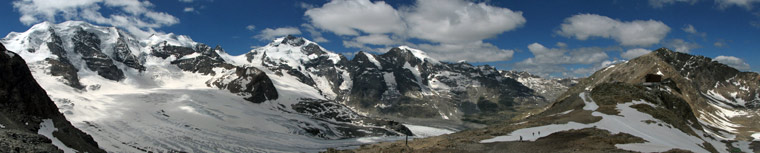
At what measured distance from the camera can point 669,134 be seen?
58.5 metres

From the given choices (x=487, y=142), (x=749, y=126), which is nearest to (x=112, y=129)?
(x=487, y=142)

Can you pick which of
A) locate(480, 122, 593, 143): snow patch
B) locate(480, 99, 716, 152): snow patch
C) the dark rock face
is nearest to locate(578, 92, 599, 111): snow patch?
locate(480, 99, 716, 152): snow patch

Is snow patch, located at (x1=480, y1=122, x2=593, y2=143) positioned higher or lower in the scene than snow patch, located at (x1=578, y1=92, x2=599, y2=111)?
lower

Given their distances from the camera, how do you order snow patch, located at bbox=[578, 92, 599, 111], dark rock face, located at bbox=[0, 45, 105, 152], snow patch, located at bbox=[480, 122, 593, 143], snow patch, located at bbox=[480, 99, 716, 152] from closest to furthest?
dark rock face, located at bbox=[0, 45, 105, 152]
snow patch, located at bbox=[480, 99, 716, 152]
snow patch, located at bbox=[480, 122, 593, 143]
snow patch, located at bbox=[578, 92, 599, 111]

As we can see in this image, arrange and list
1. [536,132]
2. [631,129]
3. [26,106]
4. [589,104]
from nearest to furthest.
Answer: [631,129] < [536,132] < [26,106] < [589,104]

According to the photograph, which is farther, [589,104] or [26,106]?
[589,104]

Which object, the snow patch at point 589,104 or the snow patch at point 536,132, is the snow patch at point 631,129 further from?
the snow patch at point 589,104

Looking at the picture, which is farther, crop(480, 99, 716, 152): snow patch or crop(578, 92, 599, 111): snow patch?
crop(578, 92, 599, 111): snow patch

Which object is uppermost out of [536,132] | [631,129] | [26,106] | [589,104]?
[589,104]

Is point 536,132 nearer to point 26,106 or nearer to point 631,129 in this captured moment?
point 631,129

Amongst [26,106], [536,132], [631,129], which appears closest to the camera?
[631,129]

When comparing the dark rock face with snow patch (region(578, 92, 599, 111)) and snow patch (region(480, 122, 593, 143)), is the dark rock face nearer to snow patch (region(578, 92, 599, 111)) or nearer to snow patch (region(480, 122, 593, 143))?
snow patch (region(480, 122, 593, 143))

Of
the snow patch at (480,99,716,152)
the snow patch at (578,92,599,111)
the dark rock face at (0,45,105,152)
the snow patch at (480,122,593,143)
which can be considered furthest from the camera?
the snow patch at (578,92,599,111)

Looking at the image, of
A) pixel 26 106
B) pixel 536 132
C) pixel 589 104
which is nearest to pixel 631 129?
pixel 536 132
